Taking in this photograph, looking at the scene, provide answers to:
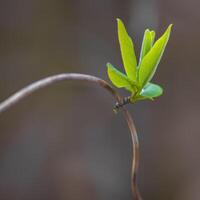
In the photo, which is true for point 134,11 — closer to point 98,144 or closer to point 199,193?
point 98,144

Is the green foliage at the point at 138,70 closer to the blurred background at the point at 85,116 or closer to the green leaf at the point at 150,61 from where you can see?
the green leaf at the point at 150,61

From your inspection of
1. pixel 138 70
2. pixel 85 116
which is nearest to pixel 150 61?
pixel 138 70

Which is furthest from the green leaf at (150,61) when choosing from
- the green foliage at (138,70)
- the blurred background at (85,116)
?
the blurred background at (85,116)

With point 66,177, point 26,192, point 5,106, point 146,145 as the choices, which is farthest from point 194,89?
point 5,106

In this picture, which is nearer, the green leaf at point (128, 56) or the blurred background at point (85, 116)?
the green leaf at point (128, 56)

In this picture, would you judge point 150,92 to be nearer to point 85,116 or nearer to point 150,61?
point 150,61

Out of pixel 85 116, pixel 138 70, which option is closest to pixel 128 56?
pixel 138 70

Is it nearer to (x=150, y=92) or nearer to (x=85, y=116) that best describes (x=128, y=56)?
(x=150, y=92)

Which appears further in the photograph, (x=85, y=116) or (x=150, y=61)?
(x=85, y=116)
